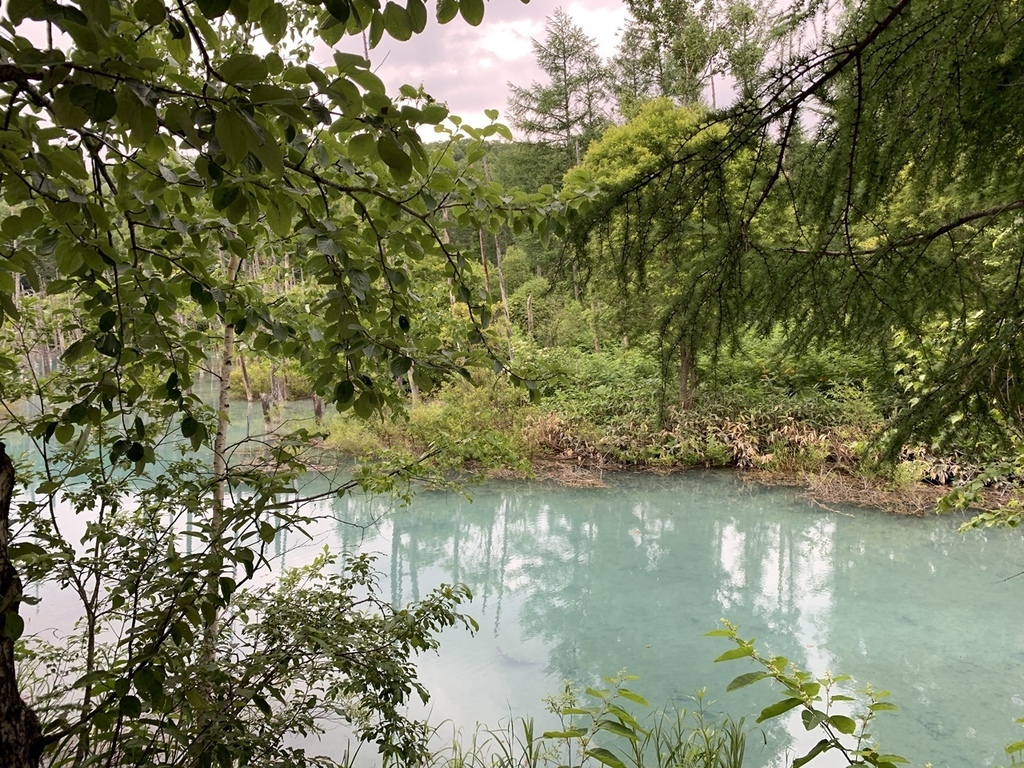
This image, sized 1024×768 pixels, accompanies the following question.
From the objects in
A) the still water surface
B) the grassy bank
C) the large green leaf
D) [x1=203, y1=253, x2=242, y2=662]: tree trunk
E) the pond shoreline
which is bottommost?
the still water surface

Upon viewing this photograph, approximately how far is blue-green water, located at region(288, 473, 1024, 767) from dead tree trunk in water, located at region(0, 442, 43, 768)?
87.5 inches

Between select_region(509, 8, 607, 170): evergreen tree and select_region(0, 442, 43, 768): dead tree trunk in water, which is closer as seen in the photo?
select_region(0, 442, 43, 768): dead tree trunk in water

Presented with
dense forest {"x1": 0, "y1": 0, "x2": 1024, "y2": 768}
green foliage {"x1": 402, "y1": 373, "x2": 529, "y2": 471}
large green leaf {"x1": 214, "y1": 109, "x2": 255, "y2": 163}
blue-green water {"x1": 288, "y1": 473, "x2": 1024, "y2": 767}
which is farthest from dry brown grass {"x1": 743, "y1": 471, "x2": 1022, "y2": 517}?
large green leaf {"x1": 214, "y1": 109, "x2": 255, "y2": 163}

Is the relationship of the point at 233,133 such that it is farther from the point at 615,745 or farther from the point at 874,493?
the point at 874,493

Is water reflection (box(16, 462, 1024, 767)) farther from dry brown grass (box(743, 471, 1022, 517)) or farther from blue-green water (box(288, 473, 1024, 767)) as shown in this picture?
dry brown grass (box(743, 471, 1022, 517))

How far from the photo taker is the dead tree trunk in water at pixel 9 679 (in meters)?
0.78

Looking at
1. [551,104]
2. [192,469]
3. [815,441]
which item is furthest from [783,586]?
[551,104]

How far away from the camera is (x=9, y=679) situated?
81 centimetres

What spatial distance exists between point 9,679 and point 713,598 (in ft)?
14.6

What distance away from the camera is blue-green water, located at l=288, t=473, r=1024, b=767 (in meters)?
3.20

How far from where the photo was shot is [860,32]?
1.32 m

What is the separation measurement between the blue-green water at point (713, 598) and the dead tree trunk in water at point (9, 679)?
222 centimetres

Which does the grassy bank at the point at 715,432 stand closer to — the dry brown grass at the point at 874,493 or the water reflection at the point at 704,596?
the dry brown grass at the point at 874,493

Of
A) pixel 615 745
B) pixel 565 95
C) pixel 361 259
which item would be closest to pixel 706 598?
pixel 615 745
